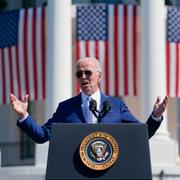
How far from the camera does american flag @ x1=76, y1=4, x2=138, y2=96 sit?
2556 cm

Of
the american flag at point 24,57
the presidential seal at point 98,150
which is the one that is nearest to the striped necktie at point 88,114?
the presidential seal at point 98,150

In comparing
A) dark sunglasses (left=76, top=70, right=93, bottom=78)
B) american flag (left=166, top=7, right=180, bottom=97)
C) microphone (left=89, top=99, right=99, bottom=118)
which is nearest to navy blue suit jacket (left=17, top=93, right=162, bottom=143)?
microphone (left=89, top=99, right=99, bottom=118)

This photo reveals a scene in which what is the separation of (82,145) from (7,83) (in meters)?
21.0

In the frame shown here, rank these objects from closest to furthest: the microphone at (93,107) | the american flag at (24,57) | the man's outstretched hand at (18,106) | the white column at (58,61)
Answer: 1. the microphone at (93,107)
2. the man's outstretched hand at (18,106)
3. the white column at (58,61)
4. the american flag at (24,57)

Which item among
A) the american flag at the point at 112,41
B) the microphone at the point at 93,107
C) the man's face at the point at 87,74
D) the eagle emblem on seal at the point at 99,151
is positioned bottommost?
the eagle emblem on seal at the point at 99,151

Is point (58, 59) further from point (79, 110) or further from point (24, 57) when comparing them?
point (79, 110)

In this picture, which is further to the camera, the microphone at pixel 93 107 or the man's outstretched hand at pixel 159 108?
the man's outstretched hand at pixel 159 108

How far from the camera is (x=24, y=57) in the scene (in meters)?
26.1

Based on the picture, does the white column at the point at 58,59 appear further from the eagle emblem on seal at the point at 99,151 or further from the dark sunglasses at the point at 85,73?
the eagle emblem on seal at the point at 99,151

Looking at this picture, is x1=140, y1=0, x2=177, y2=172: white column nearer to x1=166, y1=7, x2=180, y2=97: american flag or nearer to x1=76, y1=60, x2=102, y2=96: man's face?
x1=166, y1=7, x2=180, y2=97: american flag

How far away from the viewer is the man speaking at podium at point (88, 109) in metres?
5.92

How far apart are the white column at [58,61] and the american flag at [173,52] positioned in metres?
2.63

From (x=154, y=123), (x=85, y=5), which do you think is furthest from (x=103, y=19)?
(x=154, y=123)

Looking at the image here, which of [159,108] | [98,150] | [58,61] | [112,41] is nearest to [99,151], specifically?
[98,150]
